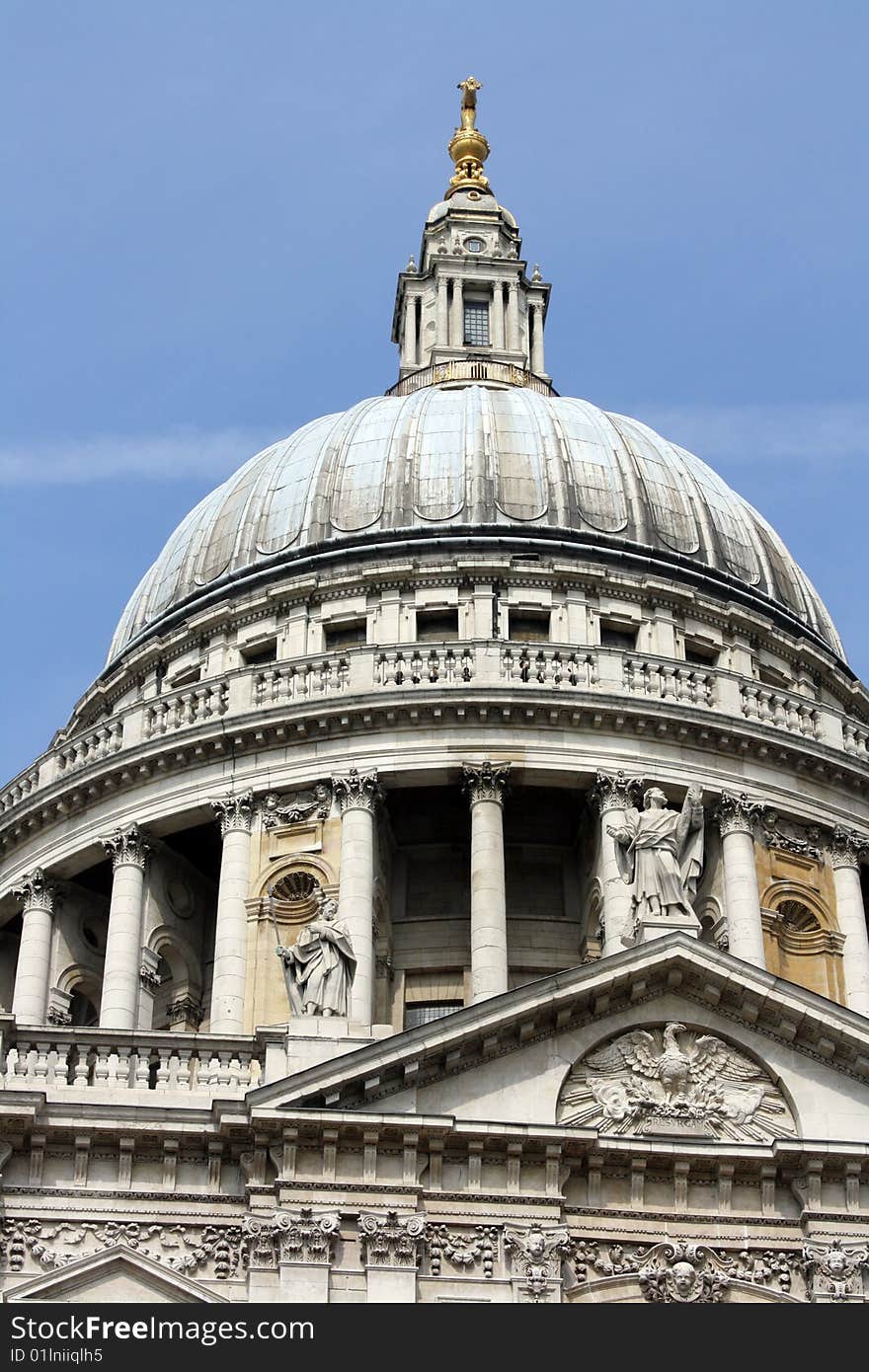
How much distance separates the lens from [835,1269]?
3016 cm

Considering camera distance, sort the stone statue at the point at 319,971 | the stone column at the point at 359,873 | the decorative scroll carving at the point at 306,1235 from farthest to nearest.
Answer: the stone column at the point at 359,873, the stone statue at the point at 319,971, the decorative scroll carving at the point at 306,1235

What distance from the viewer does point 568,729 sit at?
47281mm

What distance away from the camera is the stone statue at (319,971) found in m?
32.1

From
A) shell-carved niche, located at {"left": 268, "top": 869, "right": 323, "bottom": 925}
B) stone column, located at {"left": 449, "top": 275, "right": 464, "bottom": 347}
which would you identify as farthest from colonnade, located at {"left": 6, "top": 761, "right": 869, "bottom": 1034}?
stone column, located at {"left": 449, "top": 275, "right": 464, "bottom": 347}

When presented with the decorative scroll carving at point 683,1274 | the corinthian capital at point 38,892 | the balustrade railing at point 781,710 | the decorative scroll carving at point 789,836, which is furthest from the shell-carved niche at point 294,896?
the decorative scroll carving at point 683,1274

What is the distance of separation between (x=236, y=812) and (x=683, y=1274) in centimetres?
1888

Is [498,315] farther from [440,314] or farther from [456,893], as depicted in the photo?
[456,893]

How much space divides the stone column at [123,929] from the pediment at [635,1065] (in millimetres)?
14710

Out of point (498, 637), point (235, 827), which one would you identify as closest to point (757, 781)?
point (498, 637)

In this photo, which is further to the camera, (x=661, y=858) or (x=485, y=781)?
(x=485, y=781)

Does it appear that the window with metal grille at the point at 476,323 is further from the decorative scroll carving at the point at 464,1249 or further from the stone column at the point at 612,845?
the decorative scroll carving at the point at 464,1249

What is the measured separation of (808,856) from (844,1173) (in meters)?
17.4

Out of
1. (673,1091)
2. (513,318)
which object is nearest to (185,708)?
(513,318)

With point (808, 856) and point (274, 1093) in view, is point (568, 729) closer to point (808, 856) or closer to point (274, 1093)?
point (808, 856)
